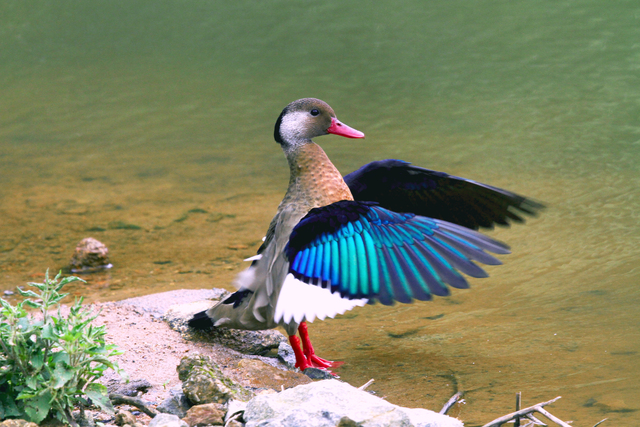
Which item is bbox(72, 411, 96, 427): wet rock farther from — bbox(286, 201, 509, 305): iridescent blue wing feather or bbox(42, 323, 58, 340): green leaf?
bbox(286, 201, 509, 305): iridescent blue wing feather

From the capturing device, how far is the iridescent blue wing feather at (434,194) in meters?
4.45

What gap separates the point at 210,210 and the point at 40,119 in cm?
541

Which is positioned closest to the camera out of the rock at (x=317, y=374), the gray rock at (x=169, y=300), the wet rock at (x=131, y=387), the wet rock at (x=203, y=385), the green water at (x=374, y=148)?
the wet rock at (x=203, y=385)

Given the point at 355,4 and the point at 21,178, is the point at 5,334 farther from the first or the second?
the point at 355,4

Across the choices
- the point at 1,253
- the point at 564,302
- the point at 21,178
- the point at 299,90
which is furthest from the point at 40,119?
the point at 564,302

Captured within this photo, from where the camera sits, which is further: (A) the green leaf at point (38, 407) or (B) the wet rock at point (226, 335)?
(B) the wet rock at point (226, 335)

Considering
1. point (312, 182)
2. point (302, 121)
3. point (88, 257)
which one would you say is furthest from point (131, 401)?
point (88, 257)

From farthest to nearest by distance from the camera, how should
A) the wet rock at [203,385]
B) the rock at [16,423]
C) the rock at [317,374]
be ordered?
1. the rock at [317,374]
2. the wet rock at [203,385]
3. the rock at [16,423]

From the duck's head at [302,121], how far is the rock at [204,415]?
216 centimetres

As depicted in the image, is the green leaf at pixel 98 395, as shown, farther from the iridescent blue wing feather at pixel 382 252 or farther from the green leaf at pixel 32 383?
the iridescent blue wing feather at pixel 382 252

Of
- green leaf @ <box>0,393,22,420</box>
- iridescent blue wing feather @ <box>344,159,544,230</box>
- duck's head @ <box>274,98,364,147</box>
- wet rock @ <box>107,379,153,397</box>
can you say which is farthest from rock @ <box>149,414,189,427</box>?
iridescent blue wing feather @ <box>344,159,544,230</box>

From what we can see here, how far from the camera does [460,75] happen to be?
35.6ft

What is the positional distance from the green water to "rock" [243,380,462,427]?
782mm

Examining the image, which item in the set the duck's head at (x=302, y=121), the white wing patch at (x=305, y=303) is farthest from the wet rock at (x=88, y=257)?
the white wing patch at (x=305, y=303)
